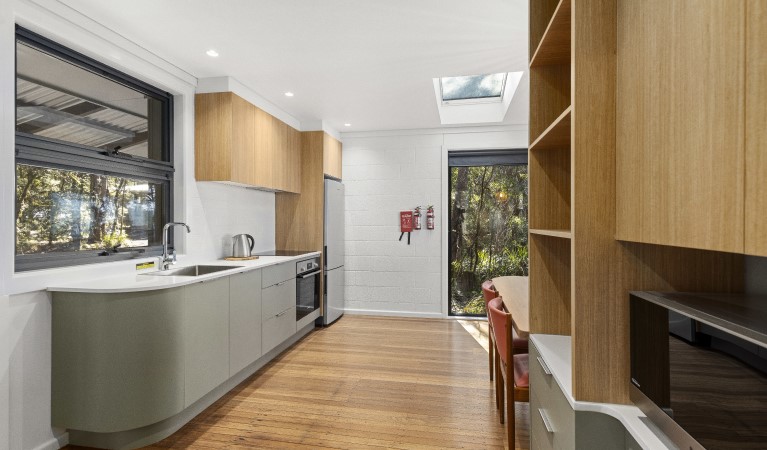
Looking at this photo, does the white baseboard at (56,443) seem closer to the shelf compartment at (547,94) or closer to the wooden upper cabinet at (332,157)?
the shelf compartment at (547,94)

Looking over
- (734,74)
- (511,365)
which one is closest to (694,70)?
(734,74)

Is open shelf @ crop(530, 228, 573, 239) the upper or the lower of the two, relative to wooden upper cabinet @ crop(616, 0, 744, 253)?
lower

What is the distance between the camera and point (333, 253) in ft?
16.0

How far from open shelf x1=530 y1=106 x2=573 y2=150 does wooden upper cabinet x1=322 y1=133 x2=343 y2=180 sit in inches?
132

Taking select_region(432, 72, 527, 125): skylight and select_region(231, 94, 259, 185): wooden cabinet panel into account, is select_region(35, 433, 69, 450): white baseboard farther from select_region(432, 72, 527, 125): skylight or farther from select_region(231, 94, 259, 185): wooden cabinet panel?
select_region(432, 72, 527, 125): skylight

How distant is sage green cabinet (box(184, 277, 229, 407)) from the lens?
8.00 ft

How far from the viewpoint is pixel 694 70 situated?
31.3 inches

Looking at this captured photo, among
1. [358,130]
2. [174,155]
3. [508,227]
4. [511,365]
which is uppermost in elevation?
[358,130]

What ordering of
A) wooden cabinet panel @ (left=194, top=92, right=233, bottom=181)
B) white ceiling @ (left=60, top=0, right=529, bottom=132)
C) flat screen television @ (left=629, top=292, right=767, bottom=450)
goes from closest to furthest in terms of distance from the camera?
flat screen television @ (left=629, top=292, right=767, bottom=450) → white ceiling @ (left=60, top=0, right=529, bottom=132) → wooden cabinet panel @ (left=194, top=92, right=233, bottom=181)

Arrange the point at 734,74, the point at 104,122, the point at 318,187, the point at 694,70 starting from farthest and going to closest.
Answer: the point at 318,187 < the point at 104,122 < the point at 694,70 < the point at 734,74

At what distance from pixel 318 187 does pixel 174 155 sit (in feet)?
5.75

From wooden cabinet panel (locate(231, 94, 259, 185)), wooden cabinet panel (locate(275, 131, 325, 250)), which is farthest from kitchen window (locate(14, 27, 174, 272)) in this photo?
wooden cabinet panel (locate(275, 131, 325, 250))

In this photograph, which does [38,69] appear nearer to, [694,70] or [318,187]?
→ [318,187]

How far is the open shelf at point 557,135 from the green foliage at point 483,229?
3.36 metres
